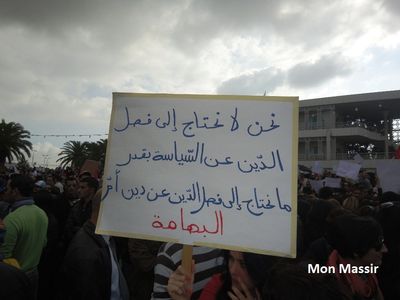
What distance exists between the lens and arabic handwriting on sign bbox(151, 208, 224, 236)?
196 centimetres

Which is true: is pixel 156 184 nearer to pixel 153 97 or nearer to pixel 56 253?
pixel 153 97

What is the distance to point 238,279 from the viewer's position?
6.99 feet

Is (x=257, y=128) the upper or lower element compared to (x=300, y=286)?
upper

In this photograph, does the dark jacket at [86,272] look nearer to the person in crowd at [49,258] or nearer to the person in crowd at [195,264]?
the person in crowd at [195,264]

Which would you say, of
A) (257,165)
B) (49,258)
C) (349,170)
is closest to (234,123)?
(257,165)

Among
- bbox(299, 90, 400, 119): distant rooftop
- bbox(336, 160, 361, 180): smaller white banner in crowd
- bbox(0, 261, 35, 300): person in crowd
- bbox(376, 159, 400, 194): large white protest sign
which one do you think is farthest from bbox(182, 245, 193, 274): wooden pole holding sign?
bbox(299, 90, 400, 119): distant rooftop

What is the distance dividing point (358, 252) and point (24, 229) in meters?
3.05

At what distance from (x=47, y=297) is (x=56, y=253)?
591 mm

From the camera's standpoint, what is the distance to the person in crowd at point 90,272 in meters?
2.56

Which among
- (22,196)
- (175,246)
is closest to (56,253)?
(22,196)

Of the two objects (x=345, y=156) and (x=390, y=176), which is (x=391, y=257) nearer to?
(x=390, y=176)

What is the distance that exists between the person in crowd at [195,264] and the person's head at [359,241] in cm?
84

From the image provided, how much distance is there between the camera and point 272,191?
6.30ft

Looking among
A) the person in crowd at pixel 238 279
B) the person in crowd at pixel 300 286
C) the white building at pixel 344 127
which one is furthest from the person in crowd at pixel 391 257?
the white building at pixel 344 127
